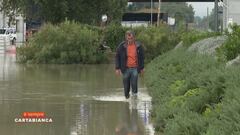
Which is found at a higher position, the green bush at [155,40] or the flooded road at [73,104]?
the green bush at [155,40]

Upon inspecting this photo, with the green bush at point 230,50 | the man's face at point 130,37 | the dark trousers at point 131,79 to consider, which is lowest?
the dark trousers at point 131,79

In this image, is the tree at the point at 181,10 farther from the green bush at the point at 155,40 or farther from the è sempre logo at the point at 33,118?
the è sempre logo at the point at 33,118

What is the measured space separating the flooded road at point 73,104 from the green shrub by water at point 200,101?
532 millimetres

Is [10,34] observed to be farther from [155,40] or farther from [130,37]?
[130,37]

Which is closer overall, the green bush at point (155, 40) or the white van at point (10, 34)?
the green bush at point (155, 40)

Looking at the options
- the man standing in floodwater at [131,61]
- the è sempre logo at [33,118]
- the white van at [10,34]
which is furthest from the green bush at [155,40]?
the white van at [10,34]

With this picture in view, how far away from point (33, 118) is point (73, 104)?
1812 mm

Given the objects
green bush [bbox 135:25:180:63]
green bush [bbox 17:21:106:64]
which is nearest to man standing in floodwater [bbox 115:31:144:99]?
green bush [bbox 135:25:180:63]

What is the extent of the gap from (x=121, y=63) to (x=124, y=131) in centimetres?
451

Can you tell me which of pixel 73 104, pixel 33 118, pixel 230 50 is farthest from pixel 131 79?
pixel 33 118

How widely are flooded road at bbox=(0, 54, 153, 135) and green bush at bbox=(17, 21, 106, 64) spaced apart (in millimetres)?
5894

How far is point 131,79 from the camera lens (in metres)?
14.0

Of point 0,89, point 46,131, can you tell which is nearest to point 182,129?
point 46,131

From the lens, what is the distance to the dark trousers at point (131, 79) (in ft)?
45.5
